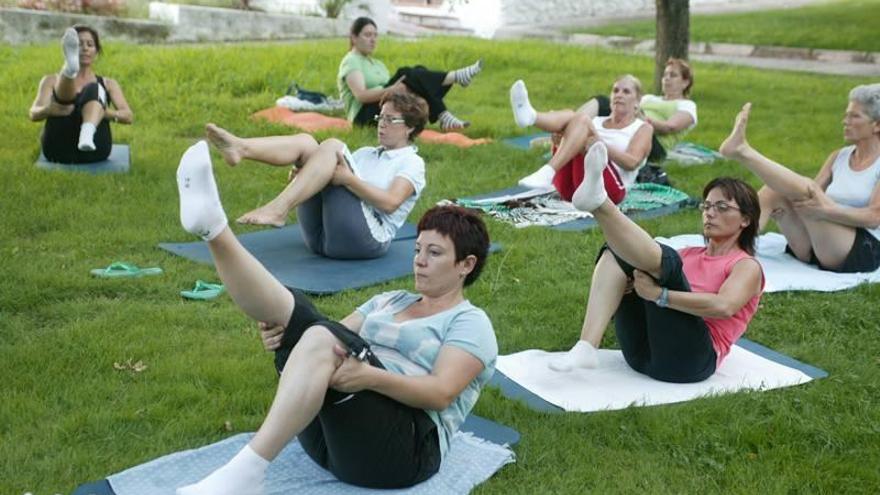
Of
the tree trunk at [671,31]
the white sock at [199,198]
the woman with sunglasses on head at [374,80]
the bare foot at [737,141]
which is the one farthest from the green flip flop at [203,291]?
the tree trunk at [671,31]

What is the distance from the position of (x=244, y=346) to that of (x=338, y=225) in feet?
4.79

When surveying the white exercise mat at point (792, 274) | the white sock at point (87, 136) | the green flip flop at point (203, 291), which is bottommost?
the white exercise mat at point (792, 274)

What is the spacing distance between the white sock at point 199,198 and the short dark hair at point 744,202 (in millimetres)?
2279

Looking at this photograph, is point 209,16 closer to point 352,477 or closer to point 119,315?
point 119,315

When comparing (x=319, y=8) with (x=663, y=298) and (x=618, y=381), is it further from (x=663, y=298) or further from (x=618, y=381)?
(x=663, y=298)

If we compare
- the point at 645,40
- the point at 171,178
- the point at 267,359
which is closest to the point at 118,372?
the point at 267,359

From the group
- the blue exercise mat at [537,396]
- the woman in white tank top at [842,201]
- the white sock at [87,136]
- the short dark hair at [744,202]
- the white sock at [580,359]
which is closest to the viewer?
the blue exercise mat at [537,396]

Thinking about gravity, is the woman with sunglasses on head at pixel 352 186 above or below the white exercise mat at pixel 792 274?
above

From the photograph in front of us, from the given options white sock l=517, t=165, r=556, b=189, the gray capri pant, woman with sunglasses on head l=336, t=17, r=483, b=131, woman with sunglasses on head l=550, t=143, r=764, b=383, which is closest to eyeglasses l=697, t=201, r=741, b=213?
woman with sunglasses on head l=550, t=143, r=764, b=383

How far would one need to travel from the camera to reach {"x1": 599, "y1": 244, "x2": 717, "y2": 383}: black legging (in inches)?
176

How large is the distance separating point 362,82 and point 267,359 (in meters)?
5.36

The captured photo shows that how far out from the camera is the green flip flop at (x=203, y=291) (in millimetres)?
5653

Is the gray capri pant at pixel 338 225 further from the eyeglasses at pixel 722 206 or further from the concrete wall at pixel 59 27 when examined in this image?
the concrete wall at pixel 59 27

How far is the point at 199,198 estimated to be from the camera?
3.17 meters
